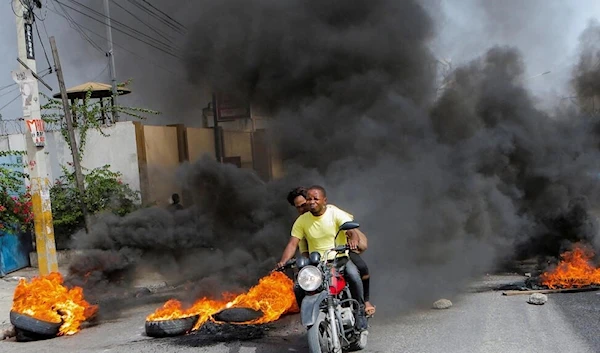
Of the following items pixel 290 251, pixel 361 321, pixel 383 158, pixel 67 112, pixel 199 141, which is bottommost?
pixel 361 321

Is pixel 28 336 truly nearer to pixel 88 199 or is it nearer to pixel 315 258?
pixel 315 258

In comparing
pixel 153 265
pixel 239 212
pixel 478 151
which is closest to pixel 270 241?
pixel 239 212

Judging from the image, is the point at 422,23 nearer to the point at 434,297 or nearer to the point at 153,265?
the point at 434,297

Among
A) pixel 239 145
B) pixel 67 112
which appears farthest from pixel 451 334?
pixel 239 145

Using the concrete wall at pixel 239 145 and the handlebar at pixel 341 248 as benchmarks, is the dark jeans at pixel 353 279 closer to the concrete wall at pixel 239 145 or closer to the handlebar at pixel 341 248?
the handlebar at pixel 341 248

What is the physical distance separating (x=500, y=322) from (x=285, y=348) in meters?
2.44

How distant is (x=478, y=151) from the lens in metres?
11.1

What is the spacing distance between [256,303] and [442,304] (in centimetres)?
234

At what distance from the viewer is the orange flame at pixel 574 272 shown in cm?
804

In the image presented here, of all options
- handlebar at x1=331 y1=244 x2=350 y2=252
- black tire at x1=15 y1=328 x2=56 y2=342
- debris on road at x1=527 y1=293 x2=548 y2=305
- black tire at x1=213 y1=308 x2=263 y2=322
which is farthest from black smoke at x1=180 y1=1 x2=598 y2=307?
black tire at x1=15 y1=328 x2=56 y2=342

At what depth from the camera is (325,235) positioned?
5.61 m

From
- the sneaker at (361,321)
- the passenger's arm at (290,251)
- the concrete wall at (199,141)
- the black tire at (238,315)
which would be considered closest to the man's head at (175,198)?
the black tire at (238,315)

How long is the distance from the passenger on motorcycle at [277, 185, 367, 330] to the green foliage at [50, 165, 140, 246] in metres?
8.38

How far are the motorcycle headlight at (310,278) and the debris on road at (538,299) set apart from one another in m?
3.64
